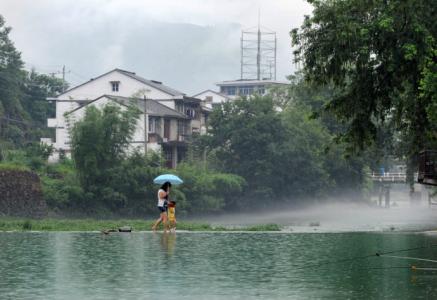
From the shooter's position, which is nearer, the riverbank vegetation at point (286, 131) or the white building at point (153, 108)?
the riverbank vegetation at point (286, 131)

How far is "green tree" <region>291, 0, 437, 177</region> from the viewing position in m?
27.0

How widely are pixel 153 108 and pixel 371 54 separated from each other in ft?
210

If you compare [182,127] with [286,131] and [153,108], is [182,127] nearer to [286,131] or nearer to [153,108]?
[153,108]

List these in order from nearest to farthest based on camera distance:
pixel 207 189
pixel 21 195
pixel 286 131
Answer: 1. pixel 21 195
2. pixel 207 189
3. pixel 286 131

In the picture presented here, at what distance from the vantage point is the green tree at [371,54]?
27016 millimetres

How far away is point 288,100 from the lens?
342 feet

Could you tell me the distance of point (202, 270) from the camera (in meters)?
19.6

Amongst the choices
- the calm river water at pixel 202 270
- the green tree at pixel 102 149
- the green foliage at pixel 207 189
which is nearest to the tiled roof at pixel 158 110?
the green foliage at pixel 207 189

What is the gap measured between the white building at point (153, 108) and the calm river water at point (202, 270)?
61.0 meters

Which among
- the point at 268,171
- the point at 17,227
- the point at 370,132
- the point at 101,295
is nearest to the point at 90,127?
the point at 268,171

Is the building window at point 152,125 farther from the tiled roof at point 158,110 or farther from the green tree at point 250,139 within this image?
the green tree at point 250,139

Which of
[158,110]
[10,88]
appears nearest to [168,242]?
[158,110]

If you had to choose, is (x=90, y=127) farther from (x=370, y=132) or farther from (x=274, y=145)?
(x=370, y=132)

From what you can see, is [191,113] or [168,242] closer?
[168,242]
